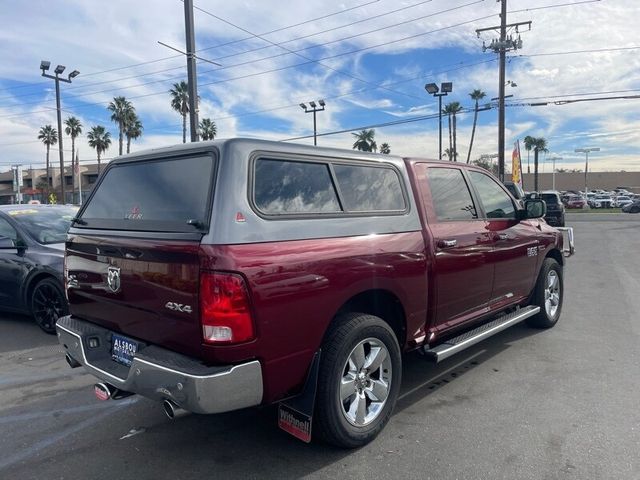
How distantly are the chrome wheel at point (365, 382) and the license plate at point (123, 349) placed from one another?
4.35 ft

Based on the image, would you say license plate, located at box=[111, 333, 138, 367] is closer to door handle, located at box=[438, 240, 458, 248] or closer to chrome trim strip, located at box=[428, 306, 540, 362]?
chrome trim strip, located at box=[428, 306, 540, 362]

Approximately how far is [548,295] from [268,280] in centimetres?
452

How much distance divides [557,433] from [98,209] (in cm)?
368

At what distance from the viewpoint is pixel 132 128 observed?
51.6 m

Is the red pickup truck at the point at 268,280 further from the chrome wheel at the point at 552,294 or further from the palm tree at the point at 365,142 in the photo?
the palm tree at the point at 365,142

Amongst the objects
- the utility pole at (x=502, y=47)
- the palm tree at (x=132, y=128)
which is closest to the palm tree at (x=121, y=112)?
the palm tree at (x=132, y=128)

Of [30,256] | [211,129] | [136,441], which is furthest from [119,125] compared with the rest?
[136,441]

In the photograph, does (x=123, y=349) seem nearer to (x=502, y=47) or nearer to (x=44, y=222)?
(x=44, y=222)

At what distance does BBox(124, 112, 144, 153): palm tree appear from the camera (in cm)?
5097

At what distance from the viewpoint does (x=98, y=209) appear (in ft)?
12.5

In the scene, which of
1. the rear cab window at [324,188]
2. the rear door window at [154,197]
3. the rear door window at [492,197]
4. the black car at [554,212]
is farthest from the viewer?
the black car at [554,212]

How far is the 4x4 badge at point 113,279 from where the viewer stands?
3.21 m

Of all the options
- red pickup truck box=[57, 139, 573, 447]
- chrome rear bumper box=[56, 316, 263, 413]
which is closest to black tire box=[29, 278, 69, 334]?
red pickup truck box=[57, 139, 573, 447]

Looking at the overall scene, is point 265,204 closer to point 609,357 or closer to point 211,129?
point 609,357
